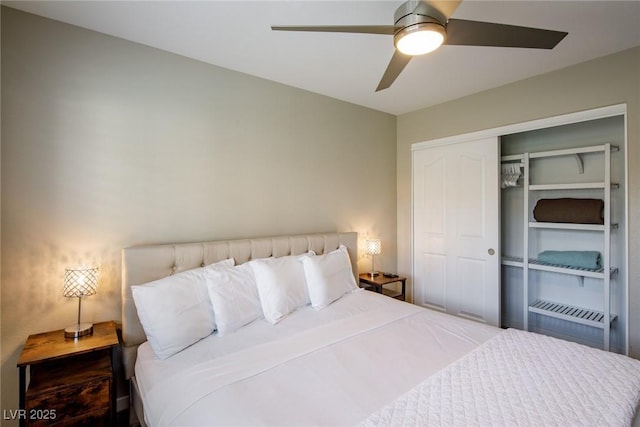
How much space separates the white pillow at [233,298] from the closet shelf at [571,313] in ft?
8.95

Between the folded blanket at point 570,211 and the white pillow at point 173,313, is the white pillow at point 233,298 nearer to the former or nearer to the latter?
the white pillow at point 173,313

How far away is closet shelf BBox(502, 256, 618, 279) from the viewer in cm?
266

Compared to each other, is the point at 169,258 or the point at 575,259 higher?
the point at 169,258

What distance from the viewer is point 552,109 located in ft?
8.73

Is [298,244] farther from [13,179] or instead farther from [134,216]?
[13,179]

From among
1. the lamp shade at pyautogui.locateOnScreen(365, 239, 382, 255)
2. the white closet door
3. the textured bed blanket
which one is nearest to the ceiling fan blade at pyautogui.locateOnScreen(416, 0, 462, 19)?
the textured bed blanket

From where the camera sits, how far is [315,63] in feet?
8.11

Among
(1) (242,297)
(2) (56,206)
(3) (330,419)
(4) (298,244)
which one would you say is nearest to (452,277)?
(4) (298,244)

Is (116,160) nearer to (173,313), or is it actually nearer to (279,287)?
(173,313)

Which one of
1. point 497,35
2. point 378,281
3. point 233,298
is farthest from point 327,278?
point 497,35

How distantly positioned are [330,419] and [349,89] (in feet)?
8.92

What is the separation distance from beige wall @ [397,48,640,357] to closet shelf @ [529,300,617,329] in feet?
1.48

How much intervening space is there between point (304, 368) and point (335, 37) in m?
2.02

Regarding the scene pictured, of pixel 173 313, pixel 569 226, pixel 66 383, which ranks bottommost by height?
pixel 66 383
